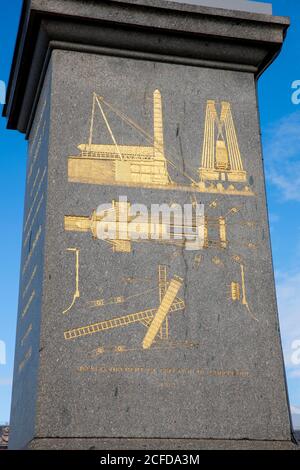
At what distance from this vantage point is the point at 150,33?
641 cm

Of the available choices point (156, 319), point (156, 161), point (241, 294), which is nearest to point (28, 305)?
point (156, 319)

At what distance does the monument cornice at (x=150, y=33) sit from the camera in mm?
6234

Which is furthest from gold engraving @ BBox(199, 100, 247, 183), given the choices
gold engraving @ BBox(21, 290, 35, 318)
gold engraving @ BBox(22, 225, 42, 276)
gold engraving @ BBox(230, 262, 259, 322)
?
gold engraving @ BBox(21, 290, 35, 318)

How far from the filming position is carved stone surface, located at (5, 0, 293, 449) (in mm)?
5285

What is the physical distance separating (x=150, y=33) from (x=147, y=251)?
6.65 feet

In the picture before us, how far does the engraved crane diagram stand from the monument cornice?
6.82ft

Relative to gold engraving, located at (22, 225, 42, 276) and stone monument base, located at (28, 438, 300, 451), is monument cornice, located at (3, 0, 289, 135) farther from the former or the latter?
stone monument base, located at (28, 438, 300, 451)

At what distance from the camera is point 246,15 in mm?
6637

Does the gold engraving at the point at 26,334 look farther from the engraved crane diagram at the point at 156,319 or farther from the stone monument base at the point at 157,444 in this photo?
the stone monument base at the point at 157,444

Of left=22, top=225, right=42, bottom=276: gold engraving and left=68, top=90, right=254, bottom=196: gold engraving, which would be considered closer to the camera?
left=68, top=90, right=254, bottom=196: gold engraving

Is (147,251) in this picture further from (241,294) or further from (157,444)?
(157,444)

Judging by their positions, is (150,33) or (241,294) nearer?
(241,294)

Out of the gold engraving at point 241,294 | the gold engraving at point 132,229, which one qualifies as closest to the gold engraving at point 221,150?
the gold engraving at point 132,229
